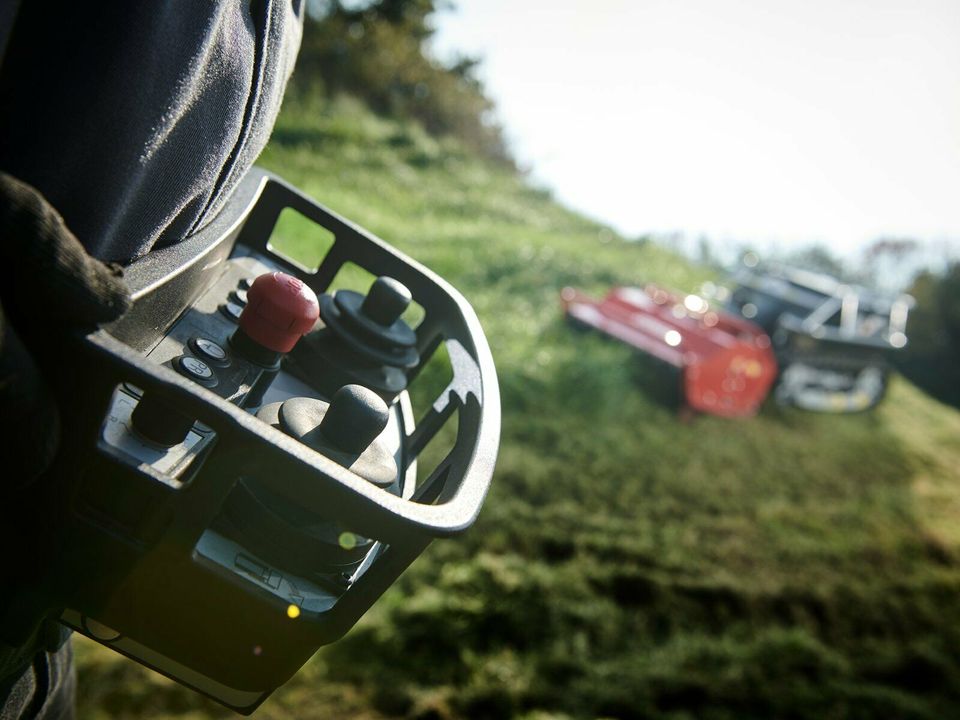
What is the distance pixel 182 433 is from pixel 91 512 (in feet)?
0.32

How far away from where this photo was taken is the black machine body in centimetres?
62

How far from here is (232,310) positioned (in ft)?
3.36

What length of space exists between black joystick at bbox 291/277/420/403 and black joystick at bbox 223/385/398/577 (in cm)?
21

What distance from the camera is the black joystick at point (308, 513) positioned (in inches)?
28.6

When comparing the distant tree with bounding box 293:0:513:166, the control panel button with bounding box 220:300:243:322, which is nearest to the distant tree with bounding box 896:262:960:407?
the distant tree with bounding box 293:0:513:166

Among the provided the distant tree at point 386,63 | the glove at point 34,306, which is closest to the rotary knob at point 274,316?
the glove at point 34,306

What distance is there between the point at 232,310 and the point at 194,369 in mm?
226

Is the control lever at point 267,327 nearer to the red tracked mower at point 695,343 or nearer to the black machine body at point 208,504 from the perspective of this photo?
the black machine body at point 208,504

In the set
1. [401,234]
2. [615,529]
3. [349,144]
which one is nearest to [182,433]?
[615,529]

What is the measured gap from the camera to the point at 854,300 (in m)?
7.17

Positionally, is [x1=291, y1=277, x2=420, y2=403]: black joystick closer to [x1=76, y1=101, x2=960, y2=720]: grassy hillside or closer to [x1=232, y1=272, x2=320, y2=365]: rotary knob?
[x1=232, y1=272, x2=320, y2=365]: rotary knob

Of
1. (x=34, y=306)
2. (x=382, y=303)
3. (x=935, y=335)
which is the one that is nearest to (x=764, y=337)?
(x=382, y=303)

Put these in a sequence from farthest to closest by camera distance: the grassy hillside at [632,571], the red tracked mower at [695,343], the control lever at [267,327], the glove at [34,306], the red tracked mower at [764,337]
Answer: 1. the red tracked mower at [764,337]
2. the red tracked mower at [695,343]
3. the grassy hillside at [632,571]
4. the control lever at [267,327]
5. the glove at [34,306]

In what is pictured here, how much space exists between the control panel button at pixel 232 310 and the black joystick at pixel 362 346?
88 mm
